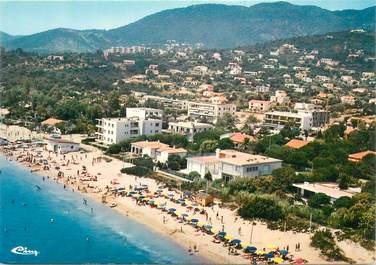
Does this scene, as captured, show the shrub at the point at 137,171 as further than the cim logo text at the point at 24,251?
Yes

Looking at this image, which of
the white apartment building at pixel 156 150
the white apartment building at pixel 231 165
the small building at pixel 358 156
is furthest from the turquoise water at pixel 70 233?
the small building at pixel 358 156

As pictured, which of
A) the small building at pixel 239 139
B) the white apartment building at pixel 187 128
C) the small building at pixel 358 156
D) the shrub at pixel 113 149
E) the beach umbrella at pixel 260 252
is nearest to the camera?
the beach umbrella at pixel 260 252

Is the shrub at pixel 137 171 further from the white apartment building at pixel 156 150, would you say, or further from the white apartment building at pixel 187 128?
the white apartment building at pixel 187 128

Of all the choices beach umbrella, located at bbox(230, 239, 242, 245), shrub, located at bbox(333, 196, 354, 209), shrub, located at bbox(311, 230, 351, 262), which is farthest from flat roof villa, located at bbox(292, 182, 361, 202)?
beach umbrella, located at bbox(230, 239, 242, 245)

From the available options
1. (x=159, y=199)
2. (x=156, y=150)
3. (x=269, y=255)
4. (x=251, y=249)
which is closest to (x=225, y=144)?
(x=156, y=150)

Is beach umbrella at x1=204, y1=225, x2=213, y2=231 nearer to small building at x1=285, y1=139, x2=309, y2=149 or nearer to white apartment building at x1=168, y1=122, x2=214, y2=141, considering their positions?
small building at x1=285, y1=139, x2=309, y2=149

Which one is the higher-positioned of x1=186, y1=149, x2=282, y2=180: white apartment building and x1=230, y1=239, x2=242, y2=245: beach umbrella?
x1=186, y1=149, x2=282, y2=180: white apartment building

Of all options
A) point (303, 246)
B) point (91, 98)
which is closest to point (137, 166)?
point (303, 246)

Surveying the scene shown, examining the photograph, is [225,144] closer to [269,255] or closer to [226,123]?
[226,123]
